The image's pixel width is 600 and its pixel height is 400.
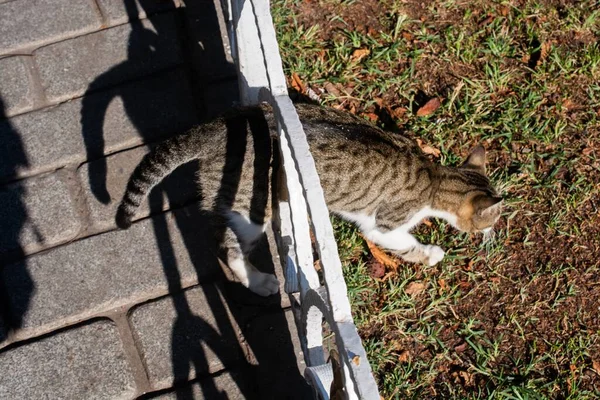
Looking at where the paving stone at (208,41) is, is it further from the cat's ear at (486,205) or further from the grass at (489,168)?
the cat's ear at (486,205)

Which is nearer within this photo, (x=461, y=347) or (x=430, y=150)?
(x=461, y=347)

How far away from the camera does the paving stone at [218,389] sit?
3137mm

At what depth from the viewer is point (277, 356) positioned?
3.24 metres

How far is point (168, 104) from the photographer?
390cm

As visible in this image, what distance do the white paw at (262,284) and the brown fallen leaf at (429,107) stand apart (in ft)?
4.38

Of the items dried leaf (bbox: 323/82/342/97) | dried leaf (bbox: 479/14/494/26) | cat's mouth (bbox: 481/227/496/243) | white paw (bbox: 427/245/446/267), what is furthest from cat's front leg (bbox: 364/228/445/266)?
dried leaf (bbox: 479/14/494/26)

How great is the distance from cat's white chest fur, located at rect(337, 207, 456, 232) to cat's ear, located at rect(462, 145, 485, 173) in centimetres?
28

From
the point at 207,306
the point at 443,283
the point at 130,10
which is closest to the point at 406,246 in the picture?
the point at 443,283

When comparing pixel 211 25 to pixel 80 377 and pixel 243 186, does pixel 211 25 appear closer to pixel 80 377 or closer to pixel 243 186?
pixel 243 186

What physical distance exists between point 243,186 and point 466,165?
121 centimetres

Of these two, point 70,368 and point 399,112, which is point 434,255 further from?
point 70,368

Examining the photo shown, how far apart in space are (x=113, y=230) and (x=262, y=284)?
0.80 metres

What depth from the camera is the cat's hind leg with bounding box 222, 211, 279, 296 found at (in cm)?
325

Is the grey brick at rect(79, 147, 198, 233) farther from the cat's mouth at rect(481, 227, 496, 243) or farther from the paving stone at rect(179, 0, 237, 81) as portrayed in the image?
the cat's mouth at rect(481, 227, 496, 243)
